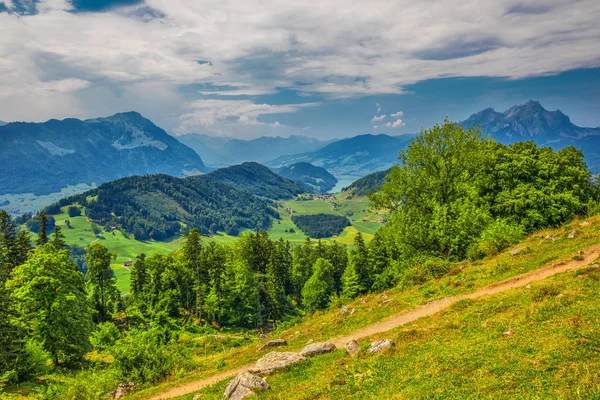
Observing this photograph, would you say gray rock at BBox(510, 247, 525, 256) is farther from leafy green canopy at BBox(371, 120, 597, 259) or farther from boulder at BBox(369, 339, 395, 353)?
boulder at BBox(369, 339, 395, 353)

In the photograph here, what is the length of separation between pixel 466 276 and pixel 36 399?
37.0m

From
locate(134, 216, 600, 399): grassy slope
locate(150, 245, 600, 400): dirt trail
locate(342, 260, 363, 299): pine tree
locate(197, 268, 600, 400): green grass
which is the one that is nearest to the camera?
locate(197, 268, 600, 400): green grass

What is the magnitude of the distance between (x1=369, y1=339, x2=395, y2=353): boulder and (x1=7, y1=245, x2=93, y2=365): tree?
37.2 meters

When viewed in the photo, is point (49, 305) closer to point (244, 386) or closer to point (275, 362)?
point (275, 362)

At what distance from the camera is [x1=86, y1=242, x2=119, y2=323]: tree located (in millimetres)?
71562

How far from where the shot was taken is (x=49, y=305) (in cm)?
4031

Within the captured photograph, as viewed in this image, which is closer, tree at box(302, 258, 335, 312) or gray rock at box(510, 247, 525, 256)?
gray rock at box(510, 247, 525, 256)

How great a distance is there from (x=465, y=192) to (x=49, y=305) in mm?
52056

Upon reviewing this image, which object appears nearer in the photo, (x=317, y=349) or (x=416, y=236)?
(x=317, y=349)

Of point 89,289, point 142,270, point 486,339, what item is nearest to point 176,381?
point 486,339

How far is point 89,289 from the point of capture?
7344 cm

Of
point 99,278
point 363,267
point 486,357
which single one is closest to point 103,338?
point 99,278

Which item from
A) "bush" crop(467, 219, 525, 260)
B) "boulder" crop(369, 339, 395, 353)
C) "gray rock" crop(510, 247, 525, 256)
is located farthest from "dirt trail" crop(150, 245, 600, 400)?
"bush" crop(467, 219, 525, 260)

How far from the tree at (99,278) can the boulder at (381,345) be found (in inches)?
2697
